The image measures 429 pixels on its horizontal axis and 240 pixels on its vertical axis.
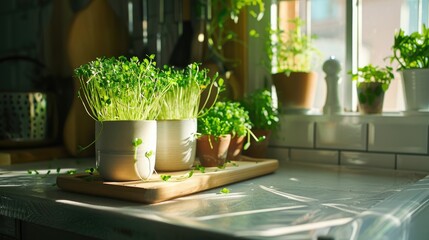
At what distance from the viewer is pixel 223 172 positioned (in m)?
0.96

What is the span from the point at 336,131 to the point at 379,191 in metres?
0.44

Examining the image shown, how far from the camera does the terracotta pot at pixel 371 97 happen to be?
4.14ft

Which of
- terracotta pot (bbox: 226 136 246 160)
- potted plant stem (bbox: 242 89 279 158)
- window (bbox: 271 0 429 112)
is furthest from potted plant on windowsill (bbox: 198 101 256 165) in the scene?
window (bbox: 271 0 429 112)

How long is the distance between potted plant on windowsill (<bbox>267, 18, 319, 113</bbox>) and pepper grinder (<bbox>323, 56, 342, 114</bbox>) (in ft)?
0.20

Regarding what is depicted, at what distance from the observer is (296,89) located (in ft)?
4.64

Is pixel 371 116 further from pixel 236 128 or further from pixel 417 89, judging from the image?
pixel 236 128

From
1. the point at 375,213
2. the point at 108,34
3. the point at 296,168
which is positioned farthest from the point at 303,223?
the point at 108,34

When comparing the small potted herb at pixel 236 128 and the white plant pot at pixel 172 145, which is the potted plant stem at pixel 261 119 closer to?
→ the small potted herb at pixel 236 128

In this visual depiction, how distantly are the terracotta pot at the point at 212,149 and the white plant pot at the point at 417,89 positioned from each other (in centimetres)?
54

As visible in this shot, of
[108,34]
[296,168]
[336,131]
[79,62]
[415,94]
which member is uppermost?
[108,34]

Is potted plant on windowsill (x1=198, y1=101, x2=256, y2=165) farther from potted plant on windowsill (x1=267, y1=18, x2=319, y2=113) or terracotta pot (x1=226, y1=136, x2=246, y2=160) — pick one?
potted plant on windowsill (x1=267, y1=18, x2=319, y2=113)

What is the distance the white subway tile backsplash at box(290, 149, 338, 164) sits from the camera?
4.43ft

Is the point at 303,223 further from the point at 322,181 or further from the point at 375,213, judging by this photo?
the point at 322,181

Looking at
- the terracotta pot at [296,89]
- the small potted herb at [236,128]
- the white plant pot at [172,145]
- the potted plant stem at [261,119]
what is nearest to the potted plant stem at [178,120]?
the white plant pot at [172,145]
